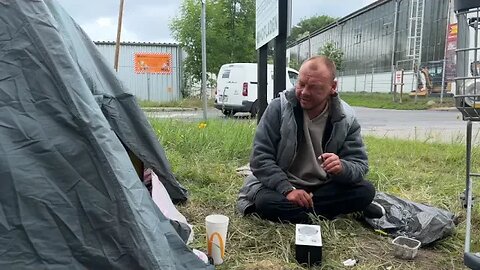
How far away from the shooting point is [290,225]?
7.77 ft

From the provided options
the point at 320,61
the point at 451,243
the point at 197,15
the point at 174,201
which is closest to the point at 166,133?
the point at 174,201

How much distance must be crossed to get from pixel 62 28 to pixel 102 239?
841 millimetres

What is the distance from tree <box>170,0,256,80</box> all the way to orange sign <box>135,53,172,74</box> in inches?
30.1

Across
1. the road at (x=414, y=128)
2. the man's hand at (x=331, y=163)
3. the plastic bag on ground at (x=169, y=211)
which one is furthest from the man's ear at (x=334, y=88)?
the road at (x=414, y=128)

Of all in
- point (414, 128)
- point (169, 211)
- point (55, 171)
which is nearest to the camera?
point (55, 171)

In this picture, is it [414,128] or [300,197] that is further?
[414,128]

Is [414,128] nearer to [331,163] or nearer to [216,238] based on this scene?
[331,163]

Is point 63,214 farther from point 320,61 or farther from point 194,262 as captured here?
point 320,61

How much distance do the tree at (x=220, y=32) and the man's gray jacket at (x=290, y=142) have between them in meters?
14.5

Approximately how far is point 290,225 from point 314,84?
A: 74cm

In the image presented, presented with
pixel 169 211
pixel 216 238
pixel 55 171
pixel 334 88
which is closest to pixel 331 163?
pixel 334 88

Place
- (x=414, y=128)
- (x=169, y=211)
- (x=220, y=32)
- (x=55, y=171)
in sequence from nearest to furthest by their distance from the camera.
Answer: (x=55, y=171), (x=169, y=211), (x=414, y=128), (x=220, y=32)

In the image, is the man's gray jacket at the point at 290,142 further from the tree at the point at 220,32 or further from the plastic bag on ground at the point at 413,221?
the tree at the point at 220,32

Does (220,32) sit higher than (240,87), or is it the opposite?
(220,32)
